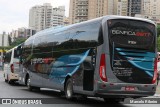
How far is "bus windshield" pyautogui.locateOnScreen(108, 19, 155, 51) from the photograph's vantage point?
45.8 ft

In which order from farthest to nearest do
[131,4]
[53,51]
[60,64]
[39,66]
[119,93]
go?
[131,4] < [39,66] < [53,51] < [60,64] < [119,93]

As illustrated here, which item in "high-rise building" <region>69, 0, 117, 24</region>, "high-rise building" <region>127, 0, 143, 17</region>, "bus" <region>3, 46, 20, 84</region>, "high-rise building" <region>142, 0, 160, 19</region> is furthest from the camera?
"high-rise building" <region>142, 0, 160, 19</region>

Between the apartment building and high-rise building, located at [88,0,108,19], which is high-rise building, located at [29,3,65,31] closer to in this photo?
high-rise building, located at [88,0,108,19]

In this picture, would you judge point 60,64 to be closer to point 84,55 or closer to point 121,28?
point 84,55

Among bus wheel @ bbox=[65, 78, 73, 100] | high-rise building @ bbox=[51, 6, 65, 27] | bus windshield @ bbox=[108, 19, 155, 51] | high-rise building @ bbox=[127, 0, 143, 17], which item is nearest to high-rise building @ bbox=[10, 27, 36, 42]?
high-rise building @ bbox=[51, 6, 65, 27]

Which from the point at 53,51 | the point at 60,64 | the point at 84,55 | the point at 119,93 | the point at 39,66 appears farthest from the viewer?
the point at 39,66

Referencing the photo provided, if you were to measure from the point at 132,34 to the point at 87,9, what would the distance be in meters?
116

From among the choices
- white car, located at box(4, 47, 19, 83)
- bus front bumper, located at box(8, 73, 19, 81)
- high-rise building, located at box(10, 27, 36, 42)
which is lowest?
→ high-rise building, located at box(10, 27, 36, 42)

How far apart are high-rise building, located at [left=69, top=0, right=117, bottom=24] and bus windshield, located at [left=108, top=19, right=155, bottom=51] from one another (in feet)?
365

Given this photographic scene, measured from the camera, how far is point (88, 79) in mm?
14594

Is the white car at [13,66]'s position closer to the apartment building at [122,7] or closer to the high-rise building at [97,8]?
the high-rise building at [97,8]

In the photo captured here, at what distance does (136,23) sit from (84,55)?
2.18 meters

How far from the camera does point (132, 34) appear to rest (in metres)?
14.2

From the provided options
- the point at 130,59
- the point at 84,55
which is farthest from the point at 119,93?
the point at 84,55
